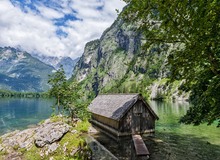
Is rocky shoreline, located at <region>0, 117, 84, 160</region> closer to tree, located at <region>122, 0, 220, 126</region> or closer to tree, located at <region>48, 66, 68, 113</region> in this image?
tree, located at <region>48, 66, 68, 113</region>

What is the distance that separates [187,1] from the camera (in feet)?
43.0

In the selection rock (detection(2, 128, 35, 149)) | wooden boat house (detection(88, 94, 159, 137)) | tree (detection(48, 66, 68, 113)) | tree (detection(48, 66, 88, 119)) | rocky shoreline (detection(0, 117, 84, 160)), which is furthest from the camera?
tree (detection(48, 66, 88, 119))

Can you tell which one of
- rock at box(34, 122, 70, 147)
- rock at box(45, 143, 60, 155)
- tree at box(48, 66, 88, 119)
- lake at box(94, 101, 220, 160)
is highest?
tree at box(48, 66, 88, 119)

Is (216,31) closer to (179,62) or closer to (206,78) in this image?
(179,62)

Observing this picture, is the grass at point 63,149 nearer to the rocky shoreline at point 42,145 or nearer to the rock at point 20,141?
the rocky shoreline at point 42,145

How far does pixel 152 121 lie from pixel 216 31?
30.8 metres

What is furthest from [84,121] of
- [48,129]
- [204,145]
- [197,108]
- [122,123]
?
[197,108]

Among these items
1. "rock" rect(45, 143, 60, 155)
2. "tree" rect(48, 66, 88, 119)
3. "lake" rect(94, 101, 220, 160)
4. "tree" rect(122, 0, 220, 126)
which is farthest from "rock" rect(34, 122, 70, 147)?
"tree" rect(122, 0, 220, 126)

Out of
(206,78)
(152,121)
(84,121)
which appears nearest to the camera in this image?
(206,78)

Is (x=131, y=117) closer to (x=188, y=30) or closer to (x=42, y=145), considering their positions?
(x=42, y=145)

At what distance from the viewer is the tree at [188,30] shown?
12219 millimetres

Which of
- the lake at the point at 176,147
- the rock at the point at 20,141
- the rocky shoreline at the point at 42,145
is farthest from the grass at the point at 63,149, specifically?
the lake at the point at 176,147

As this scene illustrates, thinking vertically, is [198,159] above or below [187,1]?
below

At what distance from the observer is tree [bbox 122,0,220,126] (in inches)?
481
